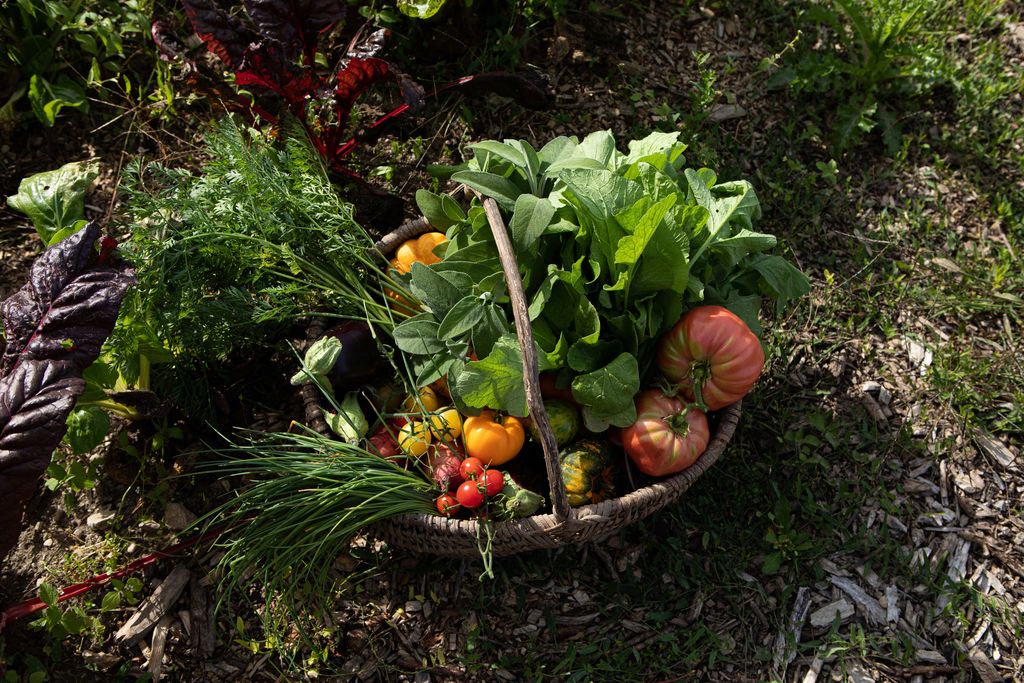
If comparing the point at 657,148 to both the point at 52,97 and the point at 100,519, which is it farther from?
the point at 52,97

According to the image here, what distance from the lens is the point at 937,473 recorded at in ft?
8.51

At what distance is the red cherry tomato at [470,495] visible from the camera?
2.03 meters

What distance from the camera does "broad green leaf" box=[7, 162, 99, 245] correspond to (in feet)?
7.76

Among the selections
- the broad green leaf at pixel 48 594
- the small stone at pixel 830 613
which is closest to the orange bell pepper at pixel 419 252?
the broad green leaf at pixel 48 594

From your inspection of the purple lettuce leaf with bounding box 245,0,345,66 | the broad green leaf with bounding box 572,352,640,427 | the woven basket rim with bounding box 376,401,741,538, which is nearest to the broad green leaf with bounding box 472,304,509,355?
the broad green leaf with bounding box 572,352,640,427

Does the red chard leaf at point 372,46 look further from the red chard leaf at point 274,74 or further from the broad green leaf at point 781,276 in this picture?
the broad green leaf at point 781,276

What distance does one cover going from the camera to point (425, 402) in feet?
7.57

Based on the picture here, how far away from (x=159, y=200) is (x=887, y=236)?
100 inches

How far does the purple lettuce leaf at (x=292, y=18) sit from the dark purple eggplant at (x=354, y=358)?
1002 mm

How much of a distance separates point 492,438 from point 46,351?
1.11 meters

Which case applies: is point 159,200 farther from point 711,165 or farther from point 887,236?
point 887,236

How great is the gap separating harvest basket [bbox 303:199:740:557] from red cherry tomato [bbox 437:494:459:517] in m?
0.03

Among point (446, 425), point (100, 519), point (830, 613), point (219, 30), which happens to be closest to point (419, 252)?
point (446, 425)

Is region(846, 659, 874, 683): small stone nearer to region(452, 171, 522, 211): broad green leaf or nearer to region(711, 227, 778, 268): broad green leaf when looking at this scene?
region(711, 227, 778, 268): broad green leaf
